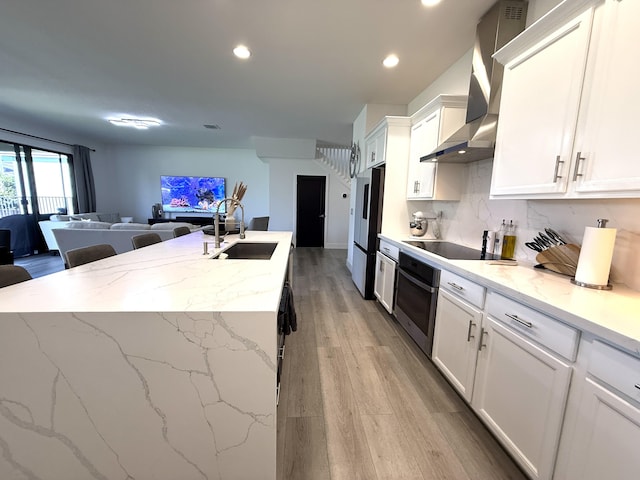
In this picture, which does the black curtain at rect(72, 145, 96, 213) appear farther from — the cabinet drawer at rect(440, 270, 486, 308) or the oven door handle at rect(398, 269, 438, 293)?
the cabinet drawer at rect(440, 270, 486, 308)

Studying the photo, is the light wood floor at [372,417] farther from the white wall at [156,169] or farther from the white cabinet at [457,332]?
the white wall at [156,169]

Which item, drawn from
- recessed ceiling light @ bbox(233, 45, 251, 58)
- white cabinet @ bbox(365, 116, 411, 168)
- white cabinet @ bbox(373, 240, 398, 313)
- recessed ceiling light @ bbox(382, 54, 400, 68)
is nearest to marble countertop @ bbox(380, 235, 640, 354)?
white cabinet @ bbox(373, 240, 398, 313)

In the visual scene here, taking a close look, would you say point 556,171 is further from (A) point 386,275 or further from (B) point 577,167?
(A) point 386,275

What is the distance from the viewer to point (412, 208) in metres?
3.18

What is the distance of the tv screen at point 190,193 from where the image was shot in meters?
7.25

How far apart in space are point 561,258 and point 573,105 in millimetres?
780

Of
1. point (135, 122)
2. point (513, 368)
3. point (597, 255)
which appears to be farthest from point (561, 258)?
point (135, 122)

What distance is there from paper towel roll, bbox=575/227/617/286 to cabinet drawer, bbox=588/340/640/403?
0.49 meters

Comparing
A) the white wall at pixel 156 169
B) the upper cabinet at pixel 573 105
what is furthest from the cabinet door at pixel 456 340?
the white wall at pixel 156 169

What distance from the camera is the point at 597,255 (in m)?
1.19

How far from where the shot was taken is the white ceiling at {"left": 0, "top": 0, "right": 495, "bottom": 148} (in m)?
1.96

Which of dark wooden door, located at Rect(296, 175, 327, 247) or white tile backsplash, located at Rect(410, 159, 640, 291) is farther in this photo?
dark wooden door, located at Rect(296, 175, 327, 247)

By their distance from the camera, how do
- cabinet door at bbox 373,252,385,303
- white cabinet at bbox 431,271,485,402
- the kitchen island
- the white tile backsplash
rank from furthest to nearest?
cabinet door at bbox 373,252,385,303, white cabinet at bbox 431,271,485,402, the white tile backsplash, the kitchen island

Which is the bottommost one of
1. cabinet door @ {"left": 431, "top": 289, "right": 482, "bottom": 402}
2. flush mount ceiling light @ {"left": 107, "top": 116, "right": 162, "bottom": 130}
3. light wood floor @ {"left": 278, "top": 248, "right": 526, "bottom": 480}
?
light wood floor @ {"left": 278, "top": 248, "right": 526, "bottom": 480}
